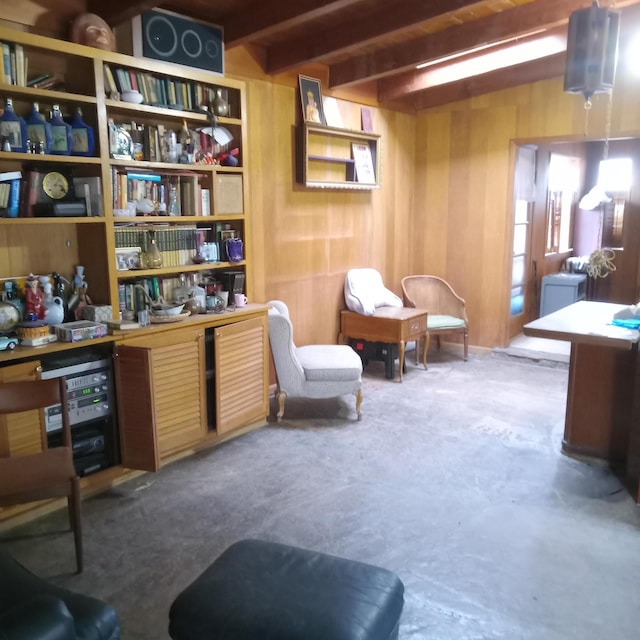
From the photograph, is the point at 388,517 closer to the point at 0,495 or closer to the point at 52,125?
the point at 0,495

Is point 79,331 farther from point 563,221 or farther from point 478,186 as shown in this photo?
point 563,221

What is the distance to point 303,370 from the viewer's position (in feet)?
13.8

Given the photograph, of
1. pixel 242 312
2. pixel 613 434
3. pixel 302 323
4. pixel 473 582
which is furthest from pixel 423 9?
pixel 473 582

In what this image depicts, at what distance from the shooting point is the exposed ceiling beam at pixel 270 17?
344 centimetres

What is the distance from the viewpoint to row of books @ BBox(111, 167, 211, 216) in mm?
3408

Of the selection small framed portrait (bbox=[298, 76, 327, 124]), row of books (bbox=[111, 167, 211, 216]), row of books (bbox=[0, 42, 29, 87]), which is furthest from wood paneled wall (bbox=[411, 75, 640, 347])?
row of books (bbox=[0, 42, 29, 87])

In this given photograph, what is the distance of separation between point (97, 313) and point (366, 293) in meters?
2.82

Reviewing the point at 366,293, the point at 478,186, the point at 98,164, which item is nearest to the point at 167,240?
the point at 98,164

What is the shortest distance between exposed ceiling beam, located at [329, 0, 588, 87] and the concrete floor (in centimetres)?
273

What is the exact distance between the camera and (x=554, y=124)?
18.3 feet

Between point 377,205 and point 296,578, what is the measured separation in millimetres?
4471

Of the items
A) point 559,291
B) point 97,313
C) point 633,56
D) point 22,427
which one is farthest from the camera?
point 559,291

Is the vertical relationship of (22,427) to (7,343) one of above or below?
below

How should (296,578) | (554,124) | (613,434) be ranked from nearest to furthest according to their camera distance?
1. (296,578)
2. (613,434)
3. (554,124)
